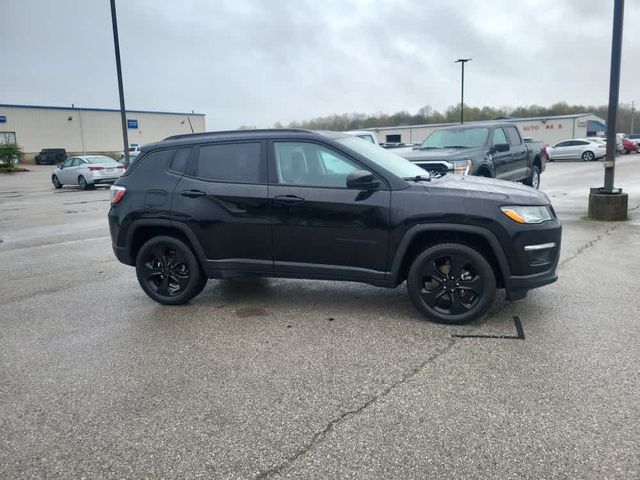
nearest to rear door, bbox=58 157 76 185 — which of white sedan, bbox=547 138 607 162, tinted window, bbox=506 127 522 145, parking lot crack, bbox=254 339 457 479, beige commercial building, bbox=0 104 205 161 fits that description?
tinted window, bbox=506 127 522 145

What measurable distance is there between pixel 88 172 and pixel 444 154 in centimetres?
1731

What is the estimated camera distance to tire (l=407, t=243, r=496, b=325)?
15.3 ft

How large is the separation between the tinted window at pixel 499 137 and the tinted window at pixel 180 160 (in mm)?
7871

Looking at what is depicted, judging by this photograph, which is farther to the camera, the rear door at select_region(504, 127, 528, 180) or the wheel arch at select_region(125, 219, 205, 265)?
the rear door at select_region(504, 127, 528, 180)

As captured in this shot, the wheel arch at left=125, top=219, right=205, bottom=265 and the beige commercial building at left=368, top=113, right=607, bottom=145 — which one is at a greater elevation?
the beige commercial building at left=368, top=113, right=607, bottom=145

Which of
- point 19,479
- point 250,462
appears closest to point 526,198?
point 250,462

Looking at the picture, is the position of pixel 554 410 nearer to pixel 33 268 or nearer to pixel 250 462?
pixel 250 462

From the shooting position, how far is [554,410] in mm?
3289

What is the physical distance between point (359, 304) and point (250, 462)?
2.86 metres

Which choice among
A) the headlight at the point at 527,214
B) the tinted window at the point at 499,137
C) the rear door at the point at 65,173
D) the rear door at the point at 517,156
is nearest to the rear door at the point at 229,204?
the headlight at the point at 527,214

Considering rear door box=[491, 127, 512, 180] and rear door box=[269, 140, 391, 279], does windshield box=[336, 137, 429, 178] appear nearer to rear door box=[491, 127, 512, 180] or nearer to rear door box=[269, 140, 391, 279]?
rear door box=[269, 140, 391, 279]

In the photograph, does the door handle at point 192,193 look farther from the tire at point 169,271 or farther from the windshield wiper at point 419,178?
the windshield wiper at point 419,178

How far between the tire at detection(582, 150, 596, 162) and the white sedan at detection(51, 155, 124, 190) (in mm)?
27781

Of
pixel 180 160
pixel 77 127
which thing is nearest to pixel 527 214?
pixel 180 160
